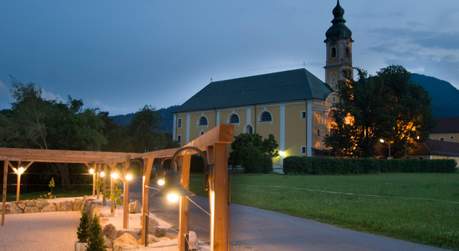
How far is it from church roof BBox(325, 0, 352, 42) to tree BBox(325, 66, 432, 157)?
13435 mm

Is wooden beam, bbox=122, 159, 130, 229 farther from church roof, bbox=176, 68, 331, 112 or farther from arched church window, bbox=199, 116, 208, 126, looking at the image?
arched church window, bbox=199, 116, 208, 126

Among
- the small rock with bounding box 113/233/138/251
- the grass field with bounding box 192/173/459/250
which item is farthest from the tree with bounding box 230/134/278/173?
the small rock with bounding box 113/233/138/251

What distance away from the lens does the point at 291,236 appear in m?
11.8

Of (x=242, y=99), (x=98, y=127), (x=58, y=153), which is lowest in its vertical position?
(x=58, y=153)

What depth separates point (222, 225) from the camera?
5109 mm

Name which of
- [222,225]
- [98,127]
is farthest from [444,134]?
[222,225]

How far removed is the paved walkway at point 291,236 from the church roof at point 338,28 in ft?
201

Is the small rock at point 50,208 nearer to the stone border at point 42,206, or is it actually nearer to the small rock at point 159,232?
the stone border at point 42,206

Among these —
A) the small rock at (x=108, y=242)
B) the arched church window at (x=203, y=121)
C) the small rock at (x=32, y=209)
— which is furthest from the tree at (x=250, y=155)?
the small rock at (x=108, y=242)

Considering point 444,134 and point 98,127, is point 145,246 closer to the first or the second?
point 98,127

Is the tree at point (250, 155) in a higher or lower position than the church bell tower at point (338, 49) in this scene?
lower

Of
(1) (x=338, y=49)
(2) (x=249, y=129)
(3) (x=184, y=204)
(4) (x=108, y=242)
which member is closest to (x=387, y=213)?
(4) (x=108, y=242)

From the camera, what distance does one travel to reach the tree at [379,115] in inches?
2272

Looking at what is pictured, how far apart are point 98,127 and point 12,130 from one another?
19.7ft
